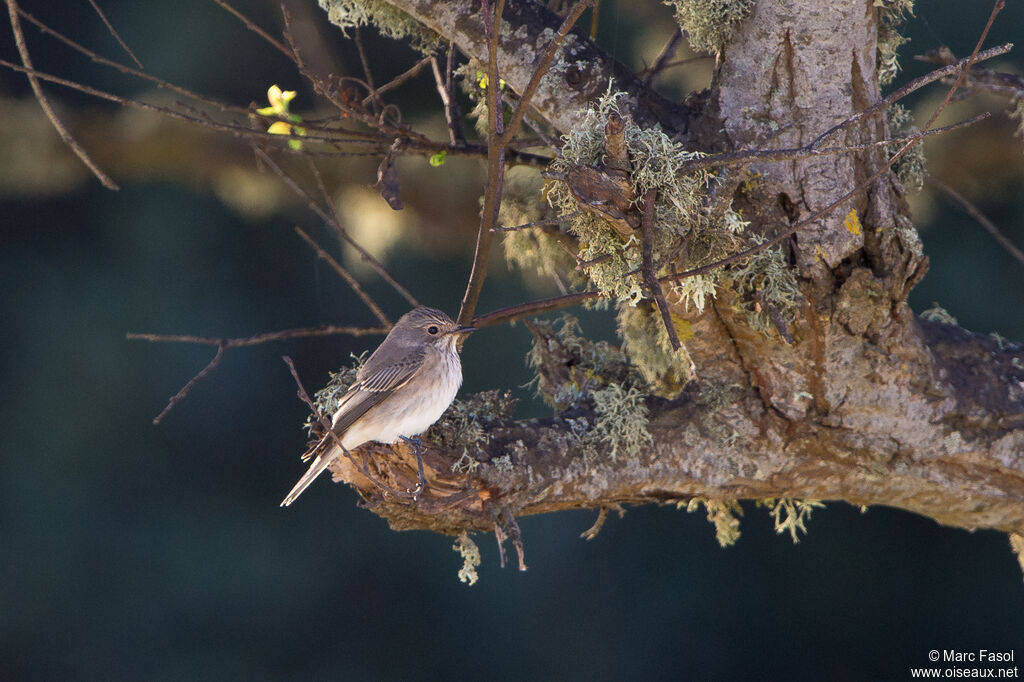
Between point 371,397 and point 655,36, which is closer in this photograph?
point 371,397

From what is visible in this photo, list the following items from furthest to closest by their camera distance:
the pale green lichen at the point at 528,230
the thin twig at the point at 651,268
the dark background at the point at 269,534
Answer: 1. the dark background at the point at 269,534
2. the pale green lichen at the point at 528,230
3. the thin twig at the point at 651,268

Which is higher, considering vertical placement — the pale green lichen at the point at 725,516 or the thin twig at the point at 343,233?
the thin twig at the point at 343,233

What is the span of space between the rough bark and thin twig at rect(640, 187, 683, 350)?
0.56 m

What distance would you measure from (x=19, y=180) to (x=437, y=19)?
3.62 m

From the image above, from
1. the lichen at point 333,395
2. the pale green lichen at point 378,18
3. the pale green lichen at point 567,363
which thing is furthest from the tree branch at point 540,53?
the lichen at point 333,395

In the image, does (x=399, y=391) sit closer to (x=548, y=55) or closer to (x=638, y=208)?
(x=638, y=208)

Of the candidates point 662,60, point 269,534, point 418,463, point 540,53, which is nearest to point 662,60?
point 662,60

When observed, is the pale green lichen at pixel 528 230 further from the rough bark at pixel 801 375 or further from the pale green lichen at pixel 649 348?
the rough bark at pixel 801 375

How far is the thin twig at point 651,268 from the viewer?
230cm

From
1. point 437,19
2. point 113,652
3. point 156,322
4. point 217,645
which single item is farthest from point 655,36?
point 113,652

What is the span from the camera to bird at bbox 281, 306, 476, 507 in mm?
3252

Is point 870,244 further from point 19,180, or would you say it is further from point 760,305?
point 19,180

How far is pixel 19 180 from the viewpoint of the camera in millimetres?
5902

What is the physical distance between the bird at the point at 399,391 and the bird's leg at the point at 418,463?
0.05 meters
